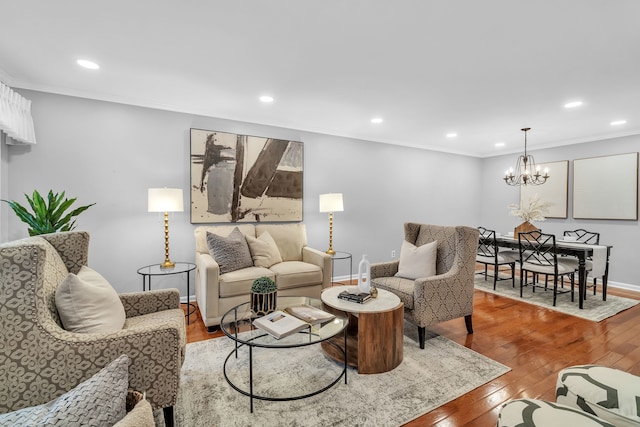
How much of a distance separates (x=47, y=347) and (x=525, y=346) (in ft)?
10.9

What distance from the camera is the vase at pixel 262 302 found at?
6.99 ft

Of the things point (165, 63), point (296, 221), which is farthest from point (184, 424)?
point (296, 221)

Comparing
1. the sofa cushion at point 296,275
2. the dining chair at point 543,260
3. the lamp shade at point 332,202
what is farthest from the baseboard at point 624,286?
the sofa cushion at point 296,275

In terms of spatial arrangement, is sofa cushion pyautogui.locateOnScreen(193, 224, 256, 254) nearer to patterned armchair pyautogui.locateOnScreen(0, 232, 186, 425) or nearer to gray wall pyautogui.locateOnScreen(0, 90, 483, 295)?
gray wall pyautogui.locateOnScreen(0, 90, 483, 295)

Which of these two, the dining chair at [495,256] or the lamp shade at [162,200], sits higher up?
the lamp shade at [162,200]

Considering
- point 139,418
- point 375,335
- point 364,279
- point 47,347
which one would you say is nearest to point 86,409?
point 139,418

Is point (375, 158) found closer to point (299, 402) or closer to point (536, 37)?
point (536, 37)

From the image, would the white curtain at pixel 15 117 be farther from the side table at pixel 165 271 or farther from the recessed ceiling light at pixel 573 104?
the recessed ceiling light at pixel 573 104

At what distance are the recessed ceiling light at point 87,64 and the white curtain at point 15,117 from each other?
0.65 m

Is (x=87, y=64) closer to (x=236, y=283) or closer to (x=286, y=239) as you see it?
(x=236, y=283)

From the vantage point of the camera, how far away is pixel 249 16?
194 cm

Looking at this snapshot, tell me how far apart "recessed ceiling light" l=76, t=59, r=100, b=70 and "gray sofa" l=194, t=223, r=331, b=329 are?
1.82 metres

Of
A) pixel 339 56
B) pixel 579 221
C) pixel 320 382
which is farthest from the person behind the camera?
pixel 579 221

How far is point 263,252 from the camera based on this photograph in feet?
11.5
